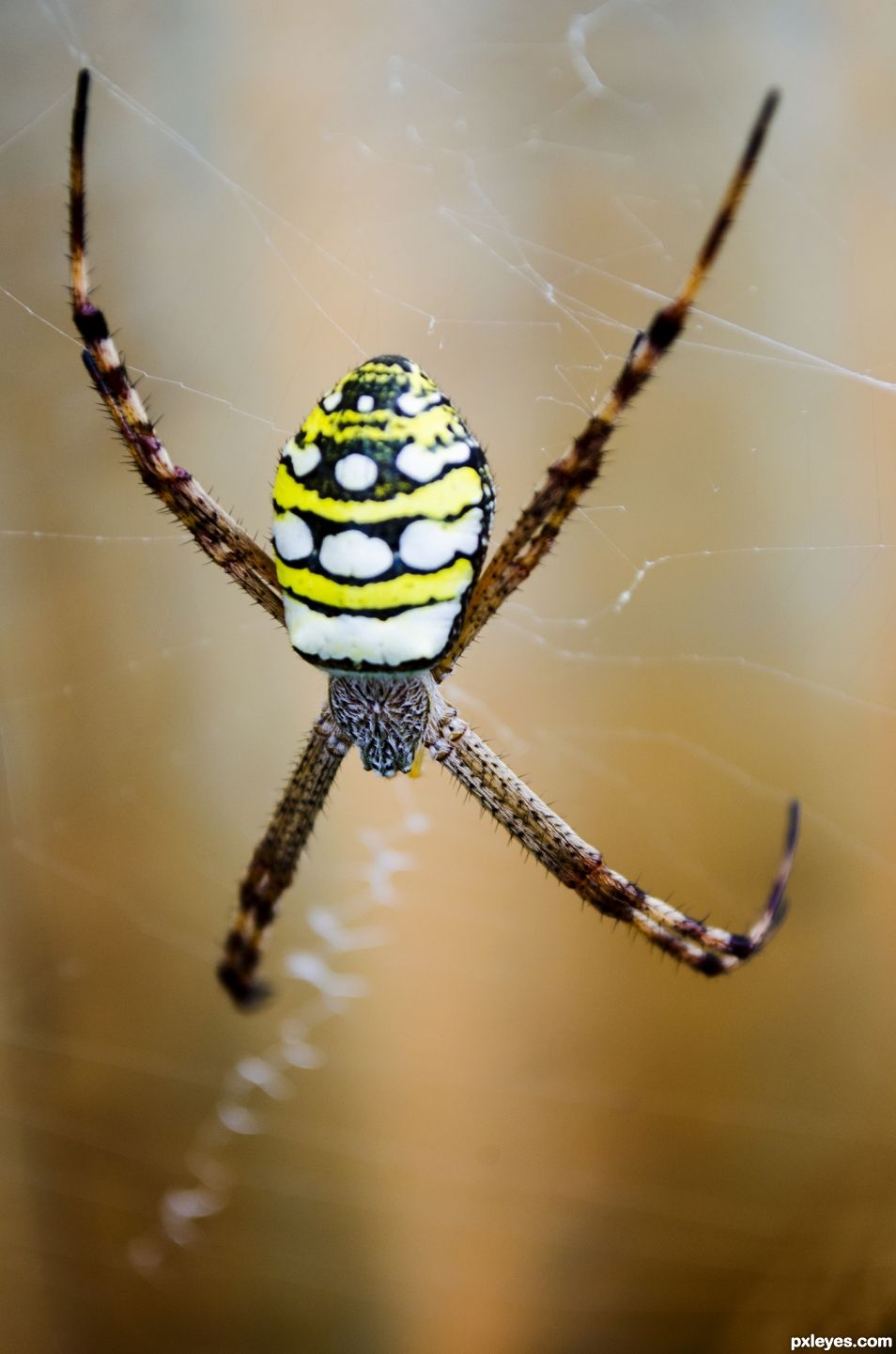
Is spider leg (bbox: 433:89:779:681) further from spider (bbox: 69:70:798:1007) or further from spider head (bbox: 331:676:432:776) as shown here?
spider head (bbox: 331:676:432:776)

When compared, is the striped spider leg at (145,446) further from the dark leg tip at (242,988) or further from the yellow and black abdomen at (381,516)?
the dark leg tip at (242,988)

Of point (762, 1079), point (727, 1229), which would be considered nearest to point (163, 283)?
point (762, 1079)

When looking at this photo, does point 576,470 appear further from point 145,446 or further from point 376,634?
point 145,446

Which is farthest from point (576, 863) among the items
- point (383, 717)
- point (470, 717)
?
point (470, 717)

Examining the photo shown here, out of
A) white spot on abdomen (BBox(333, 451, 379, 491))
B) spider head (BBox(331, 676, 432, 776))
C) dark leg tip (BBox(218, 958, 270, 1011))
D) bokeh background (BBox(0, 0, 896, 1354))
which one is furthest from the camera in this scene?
bokeh background (BBox(0, 0, 896, 1354))

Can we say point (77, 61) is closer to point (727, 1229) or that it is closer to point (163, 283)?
point (163, 283)

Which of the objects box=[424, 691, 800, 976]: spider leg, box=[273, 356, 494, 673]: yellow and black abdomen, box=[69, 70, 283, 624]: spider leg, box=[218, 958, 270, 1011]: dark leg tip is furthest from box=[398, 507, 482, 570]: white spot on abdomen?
box=[218, 958, 270, 1011]: dark leg tip

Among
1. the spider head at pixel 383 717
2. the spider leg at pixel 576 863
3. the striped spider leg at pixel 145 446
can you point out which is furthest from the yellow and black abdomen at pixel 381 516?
the spider leg at pixel 576 863
